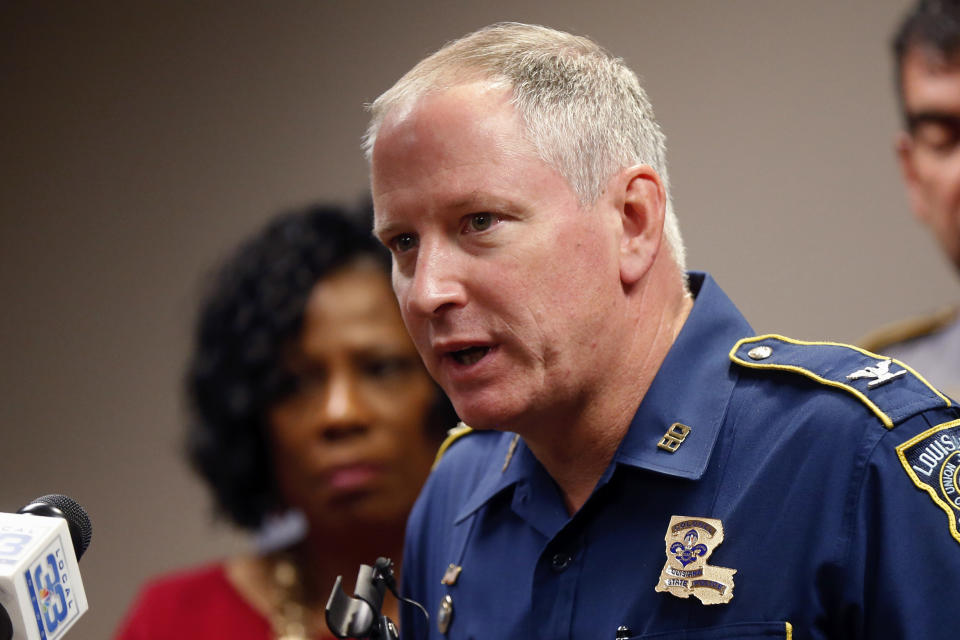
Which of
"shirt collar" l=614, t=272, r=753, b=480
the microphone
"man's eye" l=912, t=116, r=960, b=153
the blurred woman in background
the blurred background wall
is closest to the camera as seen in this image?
the microphone

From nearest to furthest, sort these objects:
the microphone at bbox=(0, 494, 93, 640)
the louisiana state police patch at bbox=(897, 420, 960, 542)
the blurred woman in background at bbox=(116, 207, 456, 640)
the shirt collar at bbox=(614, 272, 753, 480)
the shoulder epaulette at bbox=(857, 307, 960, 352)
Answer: the microphone at bbox=(0, 494, 93, 640) < the louisiana state police patch at bbox=(897, 420, 960, 542) < the shirt collar at bbox=(614, 272, 753, 480) < the blurred woman in background at bbox=(116, 207, 456, 640) < the shoulder epaulette at bbox=(857, 307, 960, 352)

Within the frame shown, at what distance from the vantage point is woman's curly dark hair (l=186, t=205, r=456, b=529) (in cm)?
244

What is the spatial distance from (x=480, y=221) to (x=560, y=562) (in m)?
0.41

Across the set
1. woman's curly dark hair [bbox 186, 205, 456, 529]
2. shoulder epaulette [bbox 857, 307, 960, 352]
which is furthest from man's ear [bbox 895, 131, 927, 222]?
woman's curly dark hair [bbox 186, 205, 456, 529]

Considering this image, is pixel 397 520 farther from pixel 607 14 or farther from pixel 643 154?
pixel 607 14

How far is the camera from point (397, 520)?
2.39 metres

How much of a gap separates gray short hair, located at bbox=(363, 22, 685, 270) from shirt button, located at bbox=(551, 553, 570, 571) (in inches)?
16.0

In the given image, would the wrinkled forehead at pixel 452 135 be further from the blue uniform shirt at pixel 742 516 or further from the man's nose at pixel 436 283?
the blue uniform shirt at pixel 742 516

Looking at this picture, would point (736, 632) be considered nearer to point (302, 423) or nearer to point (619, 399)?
point (619, 399)

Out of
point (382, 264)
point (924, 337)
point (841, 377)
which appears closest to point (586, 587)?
point (841, 377)

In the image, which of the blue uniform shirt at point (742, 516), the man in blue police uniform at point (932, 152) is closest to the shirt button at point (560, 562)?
the blue uniform shirt at point (742, 516)

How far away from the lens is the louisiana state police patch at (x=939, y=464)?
3.72 feet

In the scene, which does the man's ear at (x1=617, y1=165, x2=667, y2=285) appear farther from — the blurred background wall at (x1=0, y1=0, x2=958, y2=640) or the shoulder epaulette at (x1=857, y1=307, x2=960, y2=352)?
the blurred background wall at (x1=0, y1=0, x2=958, y2=640)

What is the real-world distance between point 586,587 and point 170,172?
8.59 feet
